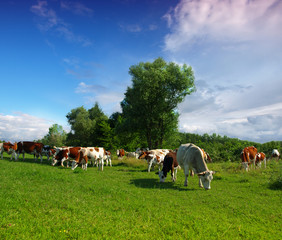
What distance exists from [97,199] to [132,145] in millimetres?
32651

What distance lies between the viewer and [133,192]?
9.18m

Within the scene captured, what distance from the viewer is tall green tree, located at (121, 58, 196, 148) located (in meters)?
27.6

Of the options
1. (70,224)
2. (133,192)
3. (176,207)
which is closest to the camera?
(70,224)

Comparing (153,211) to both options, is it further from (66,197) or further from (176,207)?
A: (66,197)

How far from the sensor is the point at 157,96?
92.6 ft

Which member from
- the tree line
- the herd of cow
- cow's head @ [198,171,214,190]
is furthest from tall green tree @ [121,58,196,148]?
cow's head @ [198,171,214,190]

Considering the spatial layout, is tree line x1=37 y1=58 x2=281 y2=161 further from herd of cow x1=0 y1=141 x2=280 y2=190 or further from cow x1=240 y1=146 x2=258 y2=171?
cow x1=240 y1=146 x2=258 y2=171

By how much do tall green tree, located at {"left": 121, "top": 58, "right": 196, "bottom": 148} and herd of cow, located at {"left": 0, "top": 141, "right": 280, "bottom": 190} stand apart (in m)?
6.25

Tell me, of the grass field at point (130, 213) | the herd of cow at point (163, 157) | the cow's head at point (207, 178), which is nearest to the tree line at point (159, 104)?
the herd of cow at point (163, 157)

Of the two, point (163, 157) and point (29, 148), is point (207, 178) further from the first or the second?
point (29, 148)

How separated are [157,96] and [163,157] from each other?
12922 mm

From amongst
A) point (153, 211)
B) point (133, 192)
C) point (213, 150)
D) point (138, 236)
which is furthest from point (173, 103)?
point (138, 236)

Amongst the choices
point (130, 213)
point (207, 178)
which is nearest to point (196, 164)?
point (207, 178)

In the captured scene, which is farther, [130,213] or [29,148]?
[29,148]
